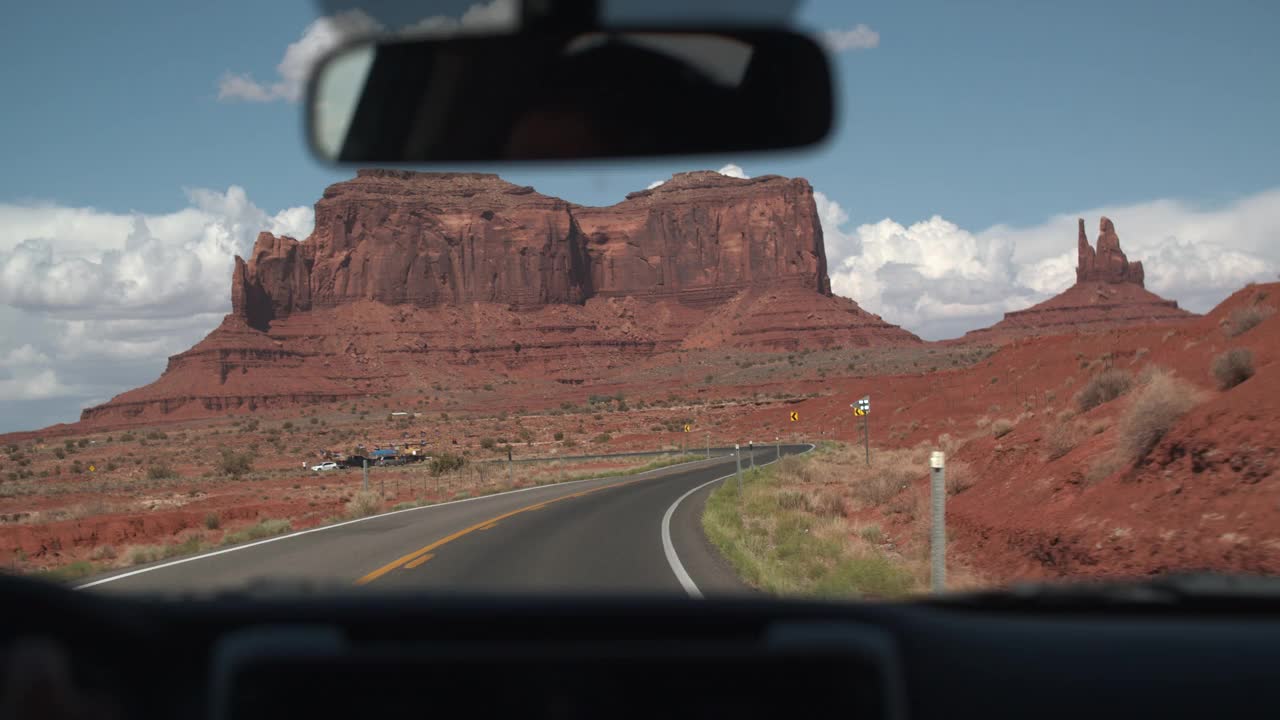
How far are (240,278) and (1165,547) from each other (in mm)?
139206

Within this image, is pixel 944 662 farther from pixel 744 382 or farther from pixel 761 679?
pixel 744 382

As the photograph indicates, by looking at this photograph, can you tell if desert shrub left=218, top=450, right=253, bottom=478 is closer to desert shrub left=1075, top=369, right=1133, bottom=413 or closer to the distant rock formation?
desert shrub left=1075, top=369, right=1133, bottom=413

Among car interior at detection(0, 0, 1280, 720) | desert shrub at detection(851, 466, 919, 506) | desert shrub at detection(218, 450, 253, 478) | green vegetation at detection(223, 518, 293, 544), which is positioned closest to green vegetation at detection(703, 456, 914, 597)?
desert shrub at detection(851, 466, 919, 506)

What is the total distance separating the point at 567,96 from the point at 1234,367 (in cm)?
1568

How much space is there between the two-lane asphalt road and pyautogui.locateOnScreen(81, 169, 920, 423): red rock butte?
105 m

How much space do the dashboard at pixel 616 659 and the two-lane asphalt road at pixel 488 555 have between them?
202 inches

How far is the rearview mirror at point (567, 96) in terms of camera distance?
2.94m

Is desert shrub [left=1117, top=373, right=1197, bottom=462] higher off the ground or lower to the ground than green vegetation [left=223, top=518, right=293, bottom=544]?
higher

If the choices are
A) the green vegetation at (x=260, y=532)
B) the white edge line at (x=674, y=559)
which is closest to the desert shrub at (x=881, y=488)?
the white edge line at (x=674, y=559)

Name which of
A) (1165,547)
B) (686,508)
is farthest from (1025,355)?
(1165,547)

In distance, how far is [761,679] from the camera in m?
2.07

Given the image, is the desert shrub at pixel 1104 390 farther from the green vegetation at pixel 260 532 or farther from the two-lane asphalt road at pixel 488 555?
the green vegetation at pixel 260 532

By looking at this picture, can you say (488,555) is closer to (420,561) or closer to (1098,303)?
(420,561)

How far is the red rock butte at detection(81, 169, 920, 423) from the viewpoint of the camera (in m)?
128
